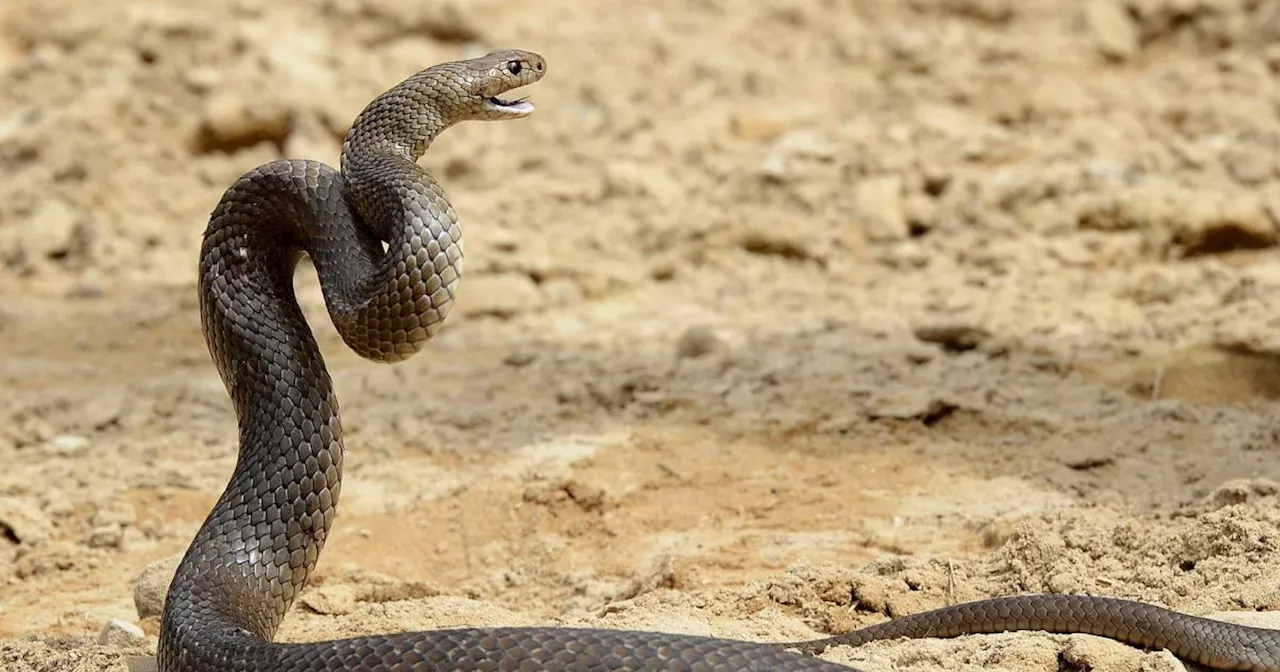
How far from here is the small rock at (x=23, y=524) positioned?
6.11 metres

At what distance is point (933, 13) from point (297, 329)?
28.7 feet

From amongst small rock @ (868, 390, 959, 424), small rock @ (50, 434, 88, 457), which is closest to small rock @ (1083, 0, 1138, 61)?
small rock @ (868, 390, 959, 424)

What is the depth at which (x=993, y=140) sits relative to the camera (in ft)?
33.6

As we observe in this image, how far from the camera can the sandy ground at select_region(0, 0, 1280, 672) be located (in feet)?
17.8

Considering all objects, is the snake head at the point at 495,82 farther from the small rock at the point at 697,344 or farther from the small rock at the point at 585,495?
the small rock at the point at 697,344

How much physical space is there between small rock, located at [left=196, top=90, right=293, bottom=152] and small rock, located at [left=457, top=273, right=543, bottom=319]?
2.69 m

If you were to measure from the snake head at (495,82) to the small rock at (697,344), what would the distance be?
315 cm

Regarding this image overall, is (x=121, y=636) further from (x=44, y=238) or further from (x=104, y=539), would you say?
(x=44, y=238)

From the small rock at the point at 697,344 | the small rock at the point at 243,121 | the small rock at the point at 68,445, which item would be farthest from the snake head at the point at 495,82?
the small rock at the point at 243,121

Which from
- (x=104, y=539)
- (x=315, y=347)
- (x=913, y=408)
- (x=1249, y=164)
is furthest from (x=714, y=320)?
(x=315, y=347)

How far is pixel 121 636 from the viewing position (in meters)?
4.99

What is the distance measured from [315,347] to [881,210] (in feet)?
18.5

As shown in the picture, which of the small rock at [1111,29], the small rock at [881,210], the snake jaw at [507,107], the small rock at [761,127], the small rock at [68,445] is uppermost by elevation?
the snake jaw at [507,107]

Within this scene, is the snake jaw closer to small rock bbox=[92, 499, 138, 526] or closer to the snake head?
the snake head
